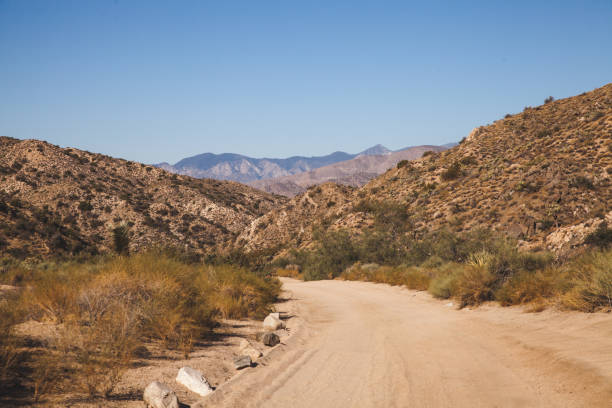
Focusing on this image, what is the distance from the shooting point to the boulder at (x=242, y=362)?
7.23 meters

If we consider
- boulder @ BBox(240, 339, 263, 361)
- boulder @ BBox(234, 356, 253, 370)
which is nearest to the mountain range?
boulder @ BBox(240, 339, 263, 361)

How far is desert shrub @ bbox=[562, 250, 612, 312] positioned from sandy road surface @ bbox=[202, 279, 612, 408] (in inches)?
13.4

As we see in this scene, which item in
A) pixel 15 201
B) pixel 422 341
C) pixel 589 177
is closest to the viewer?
pixel 422 341

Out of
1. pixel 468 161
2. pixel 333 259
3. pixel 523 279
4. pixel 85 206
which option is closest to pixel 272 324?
pixel 523 279

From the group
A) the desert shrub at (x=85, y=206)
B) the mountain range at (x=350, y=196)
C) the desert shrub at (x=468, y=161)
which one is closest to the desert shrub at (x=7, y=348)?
the mountain range at (x=350, y=196)

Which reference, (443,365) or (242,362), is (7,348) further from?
(443,365)

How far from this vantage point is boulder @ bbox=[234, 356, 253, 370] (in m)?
7.23

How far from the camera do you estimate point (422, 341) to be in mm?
8867

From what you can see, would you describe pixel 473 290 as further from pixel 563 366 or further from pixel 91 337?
pixel 91 337

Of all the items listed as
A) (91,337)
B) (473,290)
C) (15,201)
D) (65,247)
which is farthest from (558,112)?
(15,201)

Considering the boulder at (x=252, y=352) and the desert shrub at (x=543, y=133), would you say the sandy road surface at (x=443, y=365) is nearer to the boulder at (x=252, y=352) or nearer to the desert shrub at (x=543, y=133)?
the boulder at (x=252, y=352)

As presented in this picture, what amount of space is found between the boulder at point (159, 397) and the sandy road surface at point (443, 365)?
0.51m

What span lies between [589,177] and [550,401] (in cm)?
2802

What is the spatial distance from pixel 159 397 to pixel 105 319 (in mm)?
2493
